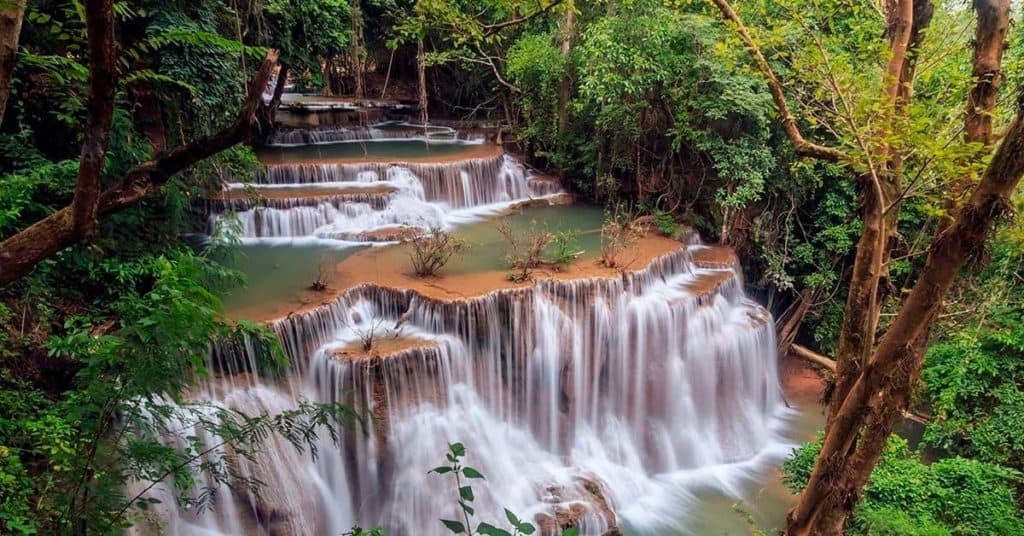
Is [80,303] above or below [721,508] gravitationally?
above

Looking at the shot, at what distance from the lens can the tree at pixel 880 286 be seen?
3145 mm

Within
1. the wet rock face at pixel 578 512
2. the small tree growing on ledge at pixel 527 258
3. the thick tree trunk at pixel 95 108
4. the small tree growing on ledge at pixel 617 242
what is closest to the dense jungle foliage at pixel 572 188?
the thick tree trunk at pixel 95 108

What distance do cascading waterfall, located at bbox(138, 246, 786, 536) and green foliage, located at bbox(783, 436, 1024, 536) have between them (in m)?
2.25

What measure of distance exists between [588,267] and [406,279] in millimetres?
2782

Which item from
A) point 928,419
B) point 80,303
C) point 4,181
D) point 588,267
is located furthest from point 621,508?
point 4,181

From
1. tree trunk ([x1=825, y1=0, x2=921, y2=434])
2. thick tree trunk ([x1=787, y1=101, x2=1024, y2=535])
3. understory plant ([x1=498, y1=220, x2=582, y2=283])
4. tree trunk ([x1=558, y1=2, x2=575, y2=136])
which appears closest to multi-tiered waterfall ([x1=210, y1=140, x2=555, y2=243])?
tree trunk ([x1=558, y1=2, x2=575, y2=136])

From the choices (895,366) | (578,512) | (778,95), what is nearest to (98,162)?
(778,95)

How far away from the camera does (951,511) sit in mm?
6145

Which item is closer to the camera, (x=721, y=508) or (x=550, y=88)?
(x=721, y=508)

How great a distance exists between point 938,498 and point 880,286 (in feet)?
12.1

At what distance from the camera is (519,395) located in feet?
26.0

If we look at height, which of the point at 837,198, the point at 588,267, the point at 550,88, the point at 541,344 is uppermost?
the point at 550,88

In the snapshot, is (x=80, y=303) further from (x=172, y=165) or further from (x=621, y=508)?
(x=621, y=508)

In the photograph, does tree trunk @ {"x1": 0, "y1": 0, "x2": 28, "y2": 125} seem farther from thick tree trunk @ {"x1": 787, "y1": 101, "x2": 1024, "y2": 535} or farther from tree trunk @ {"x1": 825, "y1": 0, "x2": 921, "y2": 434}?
thick tree trunk @ {"x1": 787, "y1": 101, "x2": 1024, "y2": 535}
